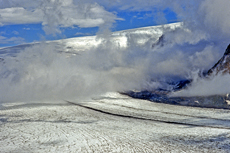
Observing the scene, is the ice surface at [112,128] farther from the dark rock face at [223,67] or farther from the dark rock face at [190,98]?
the dark rock face at [223,67]

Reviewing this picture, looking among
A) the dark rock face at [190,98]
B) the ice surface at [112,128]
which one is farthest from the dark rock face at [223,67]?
the ice surface at [112,128]

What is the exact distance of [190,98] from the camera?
15891 millimetres

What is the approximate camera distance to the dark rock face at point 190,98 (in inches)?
565

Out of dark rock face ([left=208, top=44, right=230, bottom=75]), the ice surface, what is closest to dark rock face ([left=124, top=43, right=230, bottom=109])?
dark rock face ([left=208, top=44, right=230, bottom=75])

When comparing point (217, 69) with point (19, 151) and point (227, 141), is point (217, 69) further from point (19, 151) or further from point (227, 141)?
point (19, 151)

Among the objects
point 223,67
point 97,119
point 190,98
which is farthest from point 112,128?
point 223,67

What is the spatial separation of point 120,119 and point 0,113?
740cm

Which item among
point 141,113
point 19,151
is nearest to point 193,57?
point 141,113

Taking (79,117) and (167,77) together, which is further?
(167,77)

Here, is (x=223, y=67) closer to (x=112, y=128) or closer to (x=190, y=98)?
(x=190, y=98)

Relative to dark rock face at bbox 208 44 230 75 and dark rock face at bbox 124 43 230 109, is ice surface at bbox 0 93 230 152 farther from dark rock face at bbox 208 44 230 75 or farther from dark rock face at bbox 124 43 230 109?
dark rock face at bbox 208 44 230 75

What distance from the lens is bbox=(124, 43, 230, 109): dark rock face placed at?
14352mm

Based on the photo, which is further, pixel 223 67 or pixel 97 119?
pixel 223 67

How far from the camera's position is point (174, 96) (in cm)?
1716
